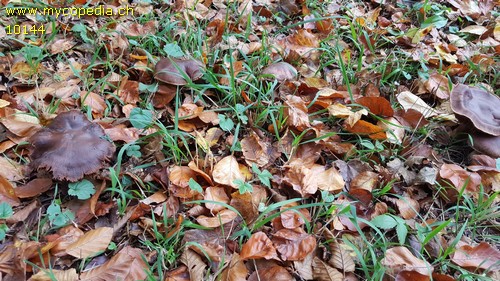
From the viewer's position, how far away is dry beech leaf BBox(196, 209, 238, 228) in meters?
2.06

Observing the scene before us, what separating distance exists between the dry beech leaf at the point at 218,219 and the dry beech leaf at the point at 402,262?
30.6 inches

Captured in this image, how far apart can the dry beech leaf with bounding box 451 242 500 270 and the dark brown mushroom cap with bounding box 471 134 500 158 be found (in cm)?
70

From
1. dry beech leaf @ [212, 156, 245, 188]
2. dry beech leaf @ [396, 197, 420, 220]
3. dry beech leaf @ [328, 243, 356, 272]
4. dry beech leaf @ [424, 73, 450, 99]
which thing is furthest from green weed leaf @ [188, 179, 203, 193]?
dry beech leaf @ [424, 73, 450, 99]

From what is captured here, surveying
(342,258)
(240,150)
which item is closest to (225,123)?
(240,150)

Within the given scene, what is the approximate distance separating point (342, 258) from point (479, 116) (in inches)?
51.8

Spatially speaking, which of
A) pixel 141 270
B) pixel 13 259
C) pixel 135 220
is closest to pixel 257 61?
pixel 135 220

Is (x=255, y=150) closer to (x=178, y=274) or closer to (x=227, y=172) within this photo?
(x=227, y=172)

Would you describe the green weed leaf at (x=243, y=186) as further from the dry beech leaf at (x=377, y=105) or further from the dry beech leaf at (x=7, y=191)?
the dry beech leaf at (x=7, y=191)

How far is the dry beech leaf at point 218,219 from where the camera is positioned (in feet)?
6.75

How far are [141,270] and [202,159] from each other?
729 mm

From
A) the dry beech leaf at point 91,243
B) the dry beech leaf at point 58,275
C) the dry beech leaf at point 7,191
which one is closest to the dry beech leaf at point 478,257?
the dry beech leaf at point 91,243

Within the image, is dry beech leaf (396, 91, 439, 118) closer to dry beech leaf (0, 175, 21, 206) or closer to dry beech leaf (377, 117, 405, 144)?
dry beech leaf (377, 117, 405, 144)

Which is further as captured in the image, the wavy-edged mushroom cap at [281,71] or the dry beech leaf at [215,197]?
the wavy-edged mushroom cap at [281,71]

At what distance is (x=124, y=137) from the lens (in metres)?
2.39
